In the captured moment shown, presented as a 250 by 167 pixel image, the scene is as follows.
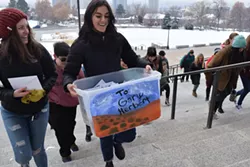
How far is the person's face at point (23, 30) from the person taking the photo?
1.85 metres

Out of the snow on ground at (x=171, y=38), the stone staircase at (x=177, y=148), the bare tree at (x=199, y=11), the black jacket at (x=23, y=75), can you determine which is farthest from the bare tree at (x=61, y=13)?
the black jacket at (x=23, y=75)

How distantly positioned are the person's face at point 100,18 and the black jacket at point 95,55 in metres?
0.07

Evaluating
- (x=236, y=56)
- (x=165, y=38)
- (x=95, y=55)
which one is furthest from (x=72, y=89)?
(x=165, y=38)

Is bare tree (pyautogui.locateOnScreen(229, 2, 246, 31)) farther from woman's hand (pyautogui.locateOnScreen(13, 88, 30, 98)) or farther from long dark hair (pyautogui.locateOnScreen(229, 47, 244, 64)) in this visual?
woman's hand (pyautogui.locateOnScreen(13, 88, 30, 98))

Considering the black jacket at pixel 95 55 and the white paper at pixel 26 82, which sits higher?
the black jacket at pixel 95 55

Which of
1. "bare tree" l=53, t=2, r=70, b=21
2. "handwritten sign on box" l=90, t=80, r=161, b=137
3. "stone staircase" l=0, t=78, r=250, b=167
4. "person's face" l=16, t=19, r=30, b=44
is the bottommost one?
"stone staircase" l=0, t=78, r=250, b=167

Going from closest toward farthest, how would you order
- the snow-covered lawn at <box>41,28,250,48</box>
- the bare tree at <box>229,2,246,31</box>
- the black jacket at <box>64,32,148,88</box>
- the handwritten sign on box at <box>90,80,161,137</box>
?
the handwritten sign on box at <box>90,80,161,137</box> → the black jacket at <box>64,32,148,88</box> → the snow-covered lawn at <box>41,28,250,48</box> → the bare tree at <box>229,2,246,31</box>

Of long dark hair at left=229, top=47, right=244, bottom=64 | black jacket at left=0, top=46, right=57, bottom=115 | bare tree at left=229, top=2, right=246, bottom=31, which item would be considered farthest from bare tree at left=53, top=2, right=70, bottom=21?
black jacket at left=0, top=46, right=57, bottom=115

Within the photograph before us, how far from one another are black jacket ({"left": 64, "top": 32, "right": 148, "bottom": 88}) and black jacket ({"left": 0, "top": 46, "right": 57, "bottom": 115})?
8.1 inches

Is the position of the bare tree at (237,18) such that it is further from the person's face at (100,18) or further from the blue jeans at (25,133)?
the blue jeans at (25,133)

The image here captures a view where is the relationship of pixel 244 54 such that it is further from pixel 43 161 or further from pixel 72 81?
pixel 43 161

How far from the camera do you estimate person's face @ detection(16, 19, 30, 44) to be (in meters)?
1.85

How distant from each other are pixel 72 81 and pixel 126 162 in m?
0.98

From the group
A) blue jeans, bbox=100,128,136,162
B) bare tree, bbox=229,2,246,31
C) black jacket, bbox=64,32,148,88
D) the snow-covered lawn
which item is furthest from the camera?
bare tree, bbox=229,2,246,31
